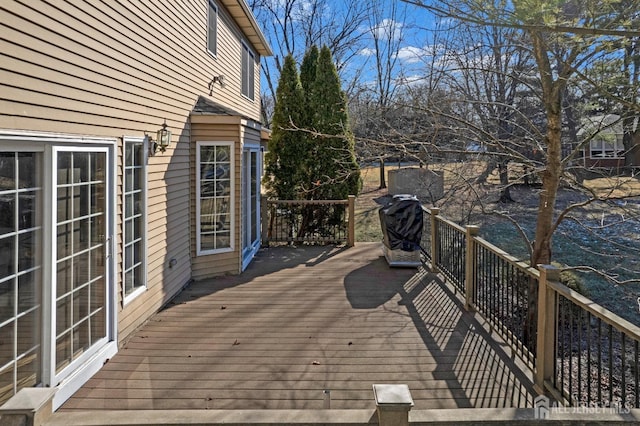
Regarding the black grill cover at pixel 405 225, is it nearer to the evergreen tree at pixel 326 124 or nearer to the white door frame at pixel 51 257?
the evergreen tree at pixel 326 124

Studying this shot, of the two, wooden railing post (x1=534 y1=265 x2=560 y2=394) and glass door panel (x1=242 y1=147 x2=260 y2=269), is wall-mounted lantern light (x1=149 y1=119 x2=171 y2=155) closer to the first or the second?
glass door panel (x1=242 y1=147 x2=260 y2=269)

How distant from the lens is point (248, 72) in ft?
36.6

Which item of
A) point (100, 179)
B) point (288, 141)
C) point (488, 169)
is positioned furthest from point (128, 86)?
point (488, 169)

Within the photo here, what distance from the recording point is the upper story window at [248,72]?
10.6m

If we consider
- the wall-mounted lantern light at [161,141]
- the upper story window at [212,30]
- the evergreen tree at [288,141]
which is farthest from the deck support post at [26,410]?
the evergreen tree at [288,141]

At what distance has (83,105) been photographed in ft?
11.3

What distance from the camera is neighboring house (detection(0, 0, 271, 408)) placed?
2.77 meters

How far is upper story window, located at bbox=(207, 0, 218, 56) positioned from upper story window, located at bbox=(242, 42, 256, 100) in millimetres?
2482

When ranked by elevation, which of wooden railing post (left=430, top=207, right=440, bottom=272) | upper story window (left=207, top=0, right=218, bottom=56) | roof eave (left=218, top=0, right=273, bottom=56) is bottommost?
wooden railing post (left=430, top=207, right=440, bottom=272)

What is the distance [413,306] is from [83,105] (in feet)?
13.3

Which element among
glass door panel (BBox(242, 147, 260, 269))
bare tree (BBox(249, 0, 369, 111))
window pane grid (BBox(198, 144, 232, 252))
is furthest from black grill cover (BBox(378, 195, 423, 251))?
bare tree (BBox(249, 0, 369, 111))

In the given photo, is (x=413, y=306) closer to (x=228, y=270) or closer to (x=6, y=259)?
(x=228, y=270)

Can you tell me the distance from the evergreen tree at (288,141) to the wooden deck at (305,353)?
3.82 metres

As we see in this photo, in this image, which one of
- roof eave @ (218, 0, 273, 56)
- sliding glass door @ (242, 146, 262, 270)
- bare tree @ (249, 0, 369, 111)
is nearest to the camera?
sliding glass door @ (242, 146, 262, 270)
